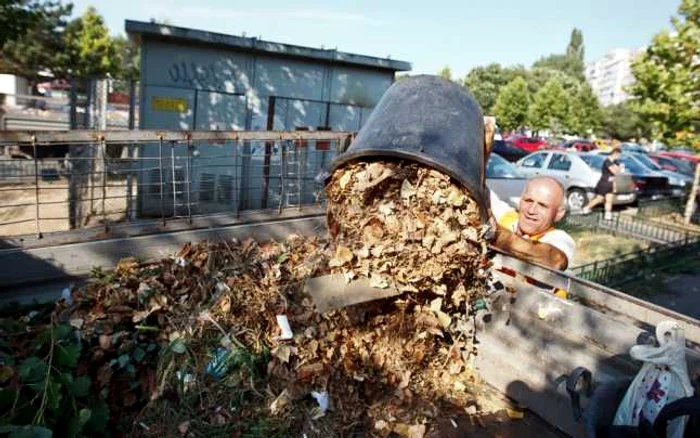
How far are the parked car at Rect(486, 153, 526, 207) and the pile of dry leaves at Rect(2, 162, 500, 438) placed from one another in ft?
27.4

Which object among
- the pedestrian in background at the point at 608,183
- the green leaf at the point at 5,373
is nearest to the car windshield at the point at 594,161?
the pedestrian in background at the point at 608,183

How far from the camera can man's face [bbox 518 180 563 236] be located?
348 cm

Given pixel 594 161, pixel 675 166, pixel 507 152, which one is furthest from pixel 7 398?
pixel 675 166

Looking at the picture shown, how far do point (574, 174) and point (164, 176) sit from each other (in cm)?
1170

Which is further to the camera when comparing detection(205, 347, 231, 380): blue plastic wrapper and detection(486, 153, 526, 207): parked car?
detection(486, 153, 526, 207): parked car

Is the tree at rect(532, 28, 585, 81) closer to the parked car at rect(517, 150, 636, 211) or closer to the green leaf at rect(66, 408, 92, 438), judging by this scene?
the parked car at rect(517, 150, 636, 211)

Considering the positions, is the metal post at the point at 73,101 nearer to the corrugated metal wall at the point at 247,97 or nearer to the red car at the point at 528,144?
the corrugated metal wall at the point at 247,97

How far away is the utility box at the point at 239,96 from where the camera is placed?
892 centimetres

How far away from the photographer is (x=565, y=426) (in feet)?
8.84

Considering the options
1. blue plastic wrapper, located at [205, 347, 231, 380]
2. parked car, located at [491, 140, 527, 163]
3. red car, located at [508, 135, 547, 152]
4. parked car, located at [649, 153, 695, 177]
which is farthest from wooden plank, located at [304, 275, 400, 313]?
red car, located at [508, 135, 547, 152]

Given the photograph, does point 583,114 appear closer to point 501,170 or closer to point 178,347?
point 501,170

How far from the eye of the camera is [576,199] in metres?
15.0

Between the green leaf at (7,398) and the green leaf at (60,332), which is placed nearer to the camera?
the green leaf at (7,398)

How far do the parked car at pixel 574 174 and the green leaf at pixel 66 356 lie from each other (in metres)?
13.5
